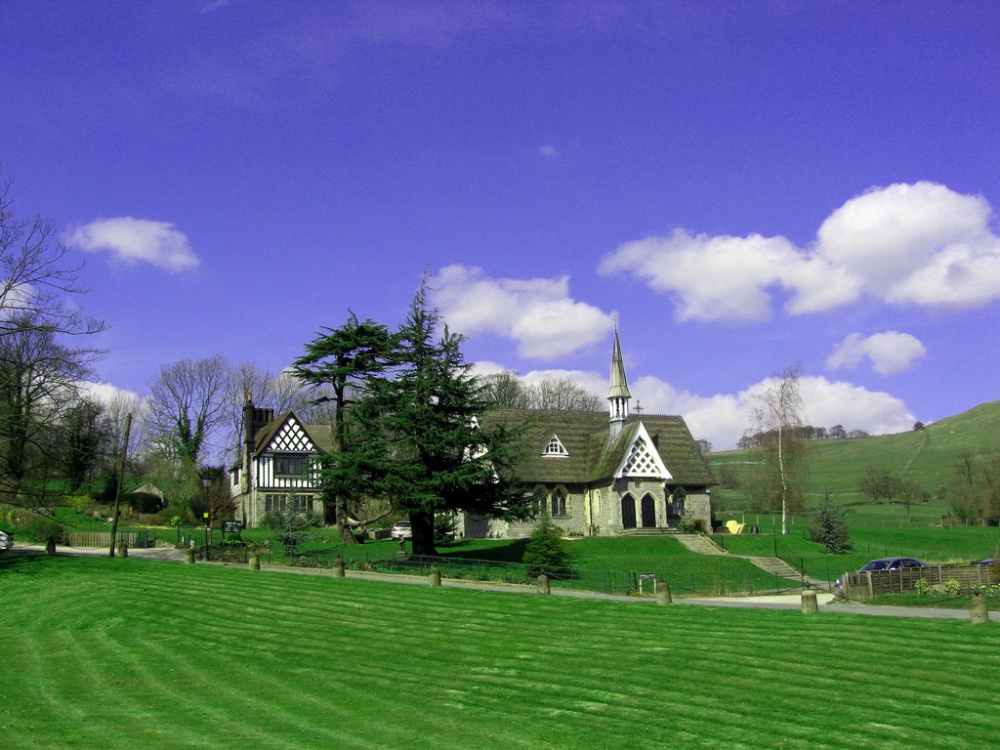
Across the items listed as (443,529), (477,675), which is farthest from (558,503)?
(477,675)

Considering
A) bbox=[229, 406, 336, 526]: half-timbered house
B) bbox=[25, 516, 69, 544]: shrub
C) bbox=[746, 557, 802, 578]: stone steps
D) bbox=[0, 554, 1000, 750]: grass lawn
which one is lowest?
bbox=[0, 554, 1000, 750]: grass lawn

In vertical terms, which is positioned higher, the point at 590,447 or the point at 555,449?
the point at 590,447

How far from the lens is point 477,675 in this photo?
18750 millimetres

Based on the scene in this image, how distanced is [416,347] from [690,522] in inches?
843

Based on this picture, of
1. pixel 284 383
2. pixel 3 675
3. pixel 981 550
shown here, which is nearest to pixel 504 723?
pixel 3 675

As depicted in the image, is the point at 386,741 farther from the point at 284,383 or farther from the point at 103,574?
the point at 284,383

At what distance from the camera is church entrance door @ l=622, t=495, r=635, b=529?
50.5 m

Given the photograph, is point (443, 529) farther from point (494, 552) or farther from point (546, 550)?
point (546, 550)

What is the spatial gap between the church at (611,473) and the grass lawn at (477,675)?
23.4 m

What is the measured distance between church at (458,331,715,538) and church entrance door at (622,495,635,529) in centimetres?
6

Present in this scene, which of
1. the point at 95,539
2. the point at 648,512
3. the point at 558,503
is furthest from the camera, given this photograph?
the point at 558,503

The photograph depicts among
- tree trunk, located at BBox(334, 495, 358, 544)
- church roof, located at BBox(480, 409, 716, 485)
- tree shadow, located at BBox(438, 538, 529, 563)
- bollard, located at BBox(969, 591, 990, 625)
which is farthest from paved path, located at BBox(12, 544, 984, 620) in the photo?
church roof, located at BBox(480, 409, 716, 485)

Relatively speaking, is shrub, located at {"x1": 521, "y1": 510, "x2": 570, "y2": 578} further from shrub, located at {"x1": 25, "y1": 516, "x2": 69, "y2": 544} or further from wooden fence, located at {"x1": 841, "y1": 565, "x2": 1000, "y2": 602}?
shrub, located at {"x1": 25, "y1": 516, "x2": 69, "y2": 544}

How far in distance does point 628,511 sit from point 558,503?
4376 millimetres
